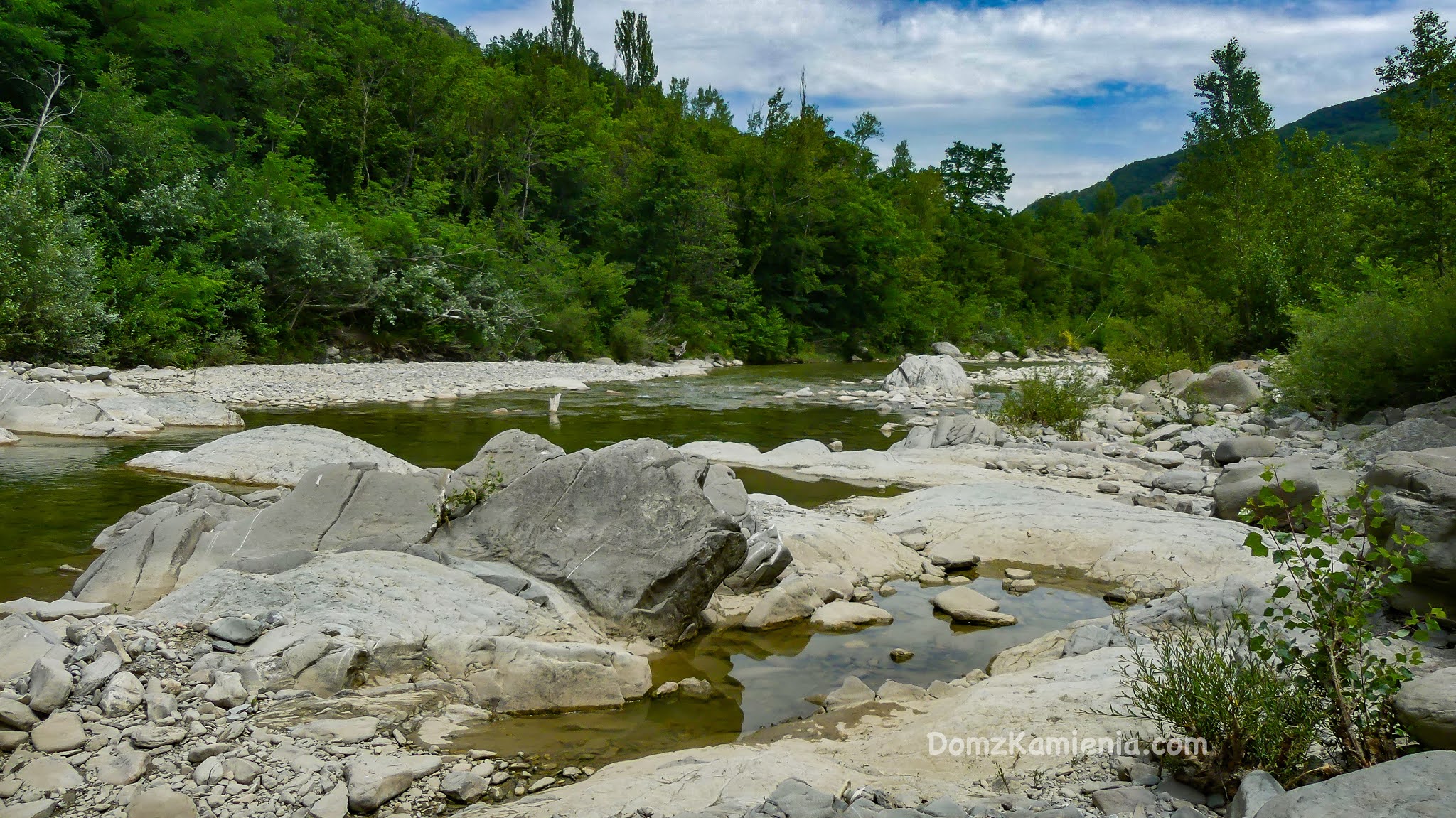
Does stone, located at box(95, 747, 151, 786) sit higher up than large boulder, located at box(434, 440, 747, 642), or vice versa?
large boulder, located at box(434, 440, 747, 642)

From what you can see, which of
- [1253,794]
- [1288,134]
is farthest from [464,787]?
[1288,134]

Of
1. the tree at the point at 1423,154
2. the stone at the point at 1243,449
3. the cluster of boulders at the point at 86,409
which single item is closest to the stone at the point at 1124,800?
the stone at the point at 1243,449

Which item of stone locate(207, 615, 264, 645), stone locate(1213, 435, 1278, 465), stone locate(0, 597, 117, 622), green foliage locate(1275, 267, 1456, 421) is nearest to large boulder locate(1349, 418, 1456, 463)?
stone locate(1213, 435, 1278, 465)

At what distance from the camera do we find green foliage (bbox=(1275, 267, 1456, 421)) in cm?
1285

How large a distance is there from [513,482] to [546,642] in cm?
187

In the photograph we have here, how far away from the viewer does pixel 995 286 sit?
5981 centimetres

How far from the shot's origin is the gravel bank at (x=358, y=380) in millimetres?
17344

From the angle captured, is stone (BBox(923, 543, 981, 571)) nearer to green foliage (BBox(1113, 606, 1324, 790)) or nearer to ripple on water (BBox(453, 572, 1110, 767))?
ripple on water (BBox(453, 572, 1110, 767))

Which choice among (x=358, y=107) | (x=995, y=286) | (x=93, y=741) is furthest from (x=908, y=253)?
(x=93, y=741)

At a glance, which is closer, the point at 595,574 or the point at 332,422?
the point at 595,574

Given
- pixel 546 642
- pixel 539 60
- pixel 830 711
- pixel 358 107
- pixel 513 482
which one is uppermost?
pixel 539 60

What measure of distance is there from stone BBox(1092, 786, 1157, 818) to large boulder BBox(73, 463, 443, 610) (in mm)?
4853

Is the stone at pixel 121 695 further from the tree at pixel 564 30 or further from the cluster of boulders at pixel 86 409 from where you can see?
the tree at pixel 564 30

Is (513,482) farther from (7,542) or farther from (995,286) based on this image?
(995,286)
